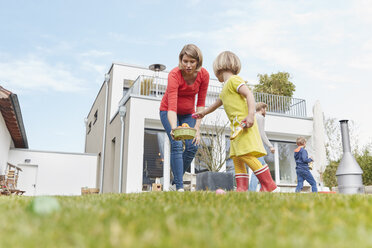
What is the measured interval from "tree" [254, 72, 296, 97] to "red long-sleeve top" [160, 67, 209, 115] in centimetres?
1294

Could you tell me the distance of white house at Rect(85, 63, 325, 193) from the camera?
10.2 m

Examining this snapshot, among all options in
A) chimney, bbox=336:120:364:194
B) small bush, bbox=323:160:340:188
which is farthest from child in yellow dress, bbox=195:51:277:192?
small bush, bbox=323:160:340:188

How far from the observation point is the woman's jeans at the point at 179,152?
12.6 ft

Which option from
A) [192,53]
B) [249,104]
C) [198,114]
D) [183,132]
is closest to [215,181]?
[198,114]

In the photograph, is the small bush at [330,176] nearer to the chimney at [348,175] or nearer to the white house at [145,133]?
the white house at [145,133]

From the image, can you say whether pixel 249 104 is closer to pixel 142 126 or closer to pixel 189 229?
pixel 189 229

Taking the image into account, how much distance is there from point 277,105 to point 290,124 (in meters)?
1.05

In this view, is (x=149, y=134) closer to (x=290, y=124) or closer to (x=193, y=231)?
(x=290, y=124)

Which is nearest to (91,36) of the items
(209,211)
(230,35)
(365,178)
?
(230,35)

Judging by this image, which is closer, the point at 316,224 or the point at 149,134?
the point at 316,224

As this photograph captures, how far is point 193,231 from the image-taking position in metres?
1.07

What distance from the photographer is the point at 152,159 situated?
1058 centimetres

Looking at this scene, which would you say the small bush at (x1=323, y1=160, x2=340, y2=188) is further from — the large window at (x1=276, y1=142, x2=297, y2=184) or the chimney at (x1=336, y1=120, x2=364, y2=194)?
the chimney at (x1=336, y1=120, x2=364, y2=194)

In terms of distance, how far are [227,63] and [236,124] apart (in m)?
0.76
